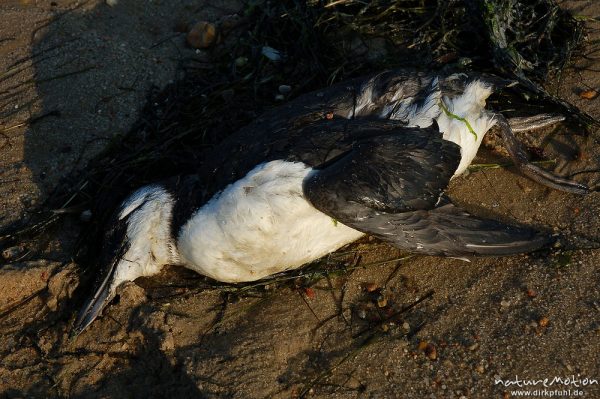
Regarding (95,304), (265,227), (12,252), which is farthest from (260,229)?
(12,252)

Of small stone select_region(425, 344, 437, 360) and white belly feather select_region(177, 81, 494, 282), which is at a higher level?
white belly feather select_region(177, 81, 494, 282)

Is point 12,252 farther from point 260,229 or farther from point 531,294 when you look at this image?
point 531,294

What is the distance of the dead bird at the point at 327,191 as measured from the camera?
3.63 metres

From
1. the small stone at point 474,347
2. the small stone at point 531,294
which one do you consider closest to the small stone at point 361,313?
the small stone at point 474,347

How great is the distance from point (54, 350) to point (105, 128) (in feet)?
5.57

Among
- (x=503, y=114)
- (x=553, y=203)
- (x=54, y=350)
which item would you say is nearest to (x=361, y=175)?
(x=553, y=203)

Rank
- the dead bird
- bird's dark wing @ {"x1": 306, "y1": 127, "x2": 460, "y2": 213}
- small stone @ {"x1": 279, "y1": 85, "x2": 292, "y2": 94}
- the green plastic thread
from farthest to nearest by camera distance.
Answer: small stone @ {"x1": 279, "y1": 85, "x2": 292, "y2": 94} < the green plastic thread < the dead bird < bird's dark wing @ {"x1": 306, "y1": 127, "x2": 460, "y2": 213}

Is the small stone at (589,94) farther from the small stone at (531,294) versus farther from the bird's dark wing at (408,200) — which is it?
the small stone at (531,294)

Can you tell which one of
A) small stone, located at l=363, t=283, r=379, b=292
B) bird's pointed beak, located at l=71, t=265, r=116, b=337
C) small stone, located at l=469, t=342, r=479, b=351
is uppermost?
bird's pointed beak, located at l=71, t=265, r=116, b=337

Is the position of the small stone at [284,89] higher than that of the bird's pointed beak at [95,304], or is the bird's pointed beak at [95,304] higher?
the small stone at [284,89]

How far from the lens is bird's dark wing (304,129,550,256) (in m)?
3.53

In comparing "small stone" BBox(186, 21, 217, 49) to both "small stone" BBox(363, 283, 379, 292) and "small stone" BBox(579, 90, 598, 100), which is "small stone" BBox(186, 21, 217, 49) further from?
"small stone" BBox(579, 90, 598, 100)

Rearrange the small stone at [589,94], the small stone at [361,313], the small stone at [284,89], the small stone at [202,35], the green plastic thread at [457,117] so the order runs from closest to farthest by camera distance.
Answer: the small stone at [361,313]
the green plastic thread at [457,117]
the small stone at [589,94]
the small stone at [284,89]
the small stone at [202,35]

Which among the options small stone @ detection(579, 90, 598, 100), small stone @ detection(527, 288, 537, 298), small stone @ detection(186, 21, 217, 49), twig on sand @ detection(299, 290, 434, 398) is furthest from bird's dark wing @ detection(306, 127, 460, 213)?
small stone @ detection(186, 21, 217, 49)
